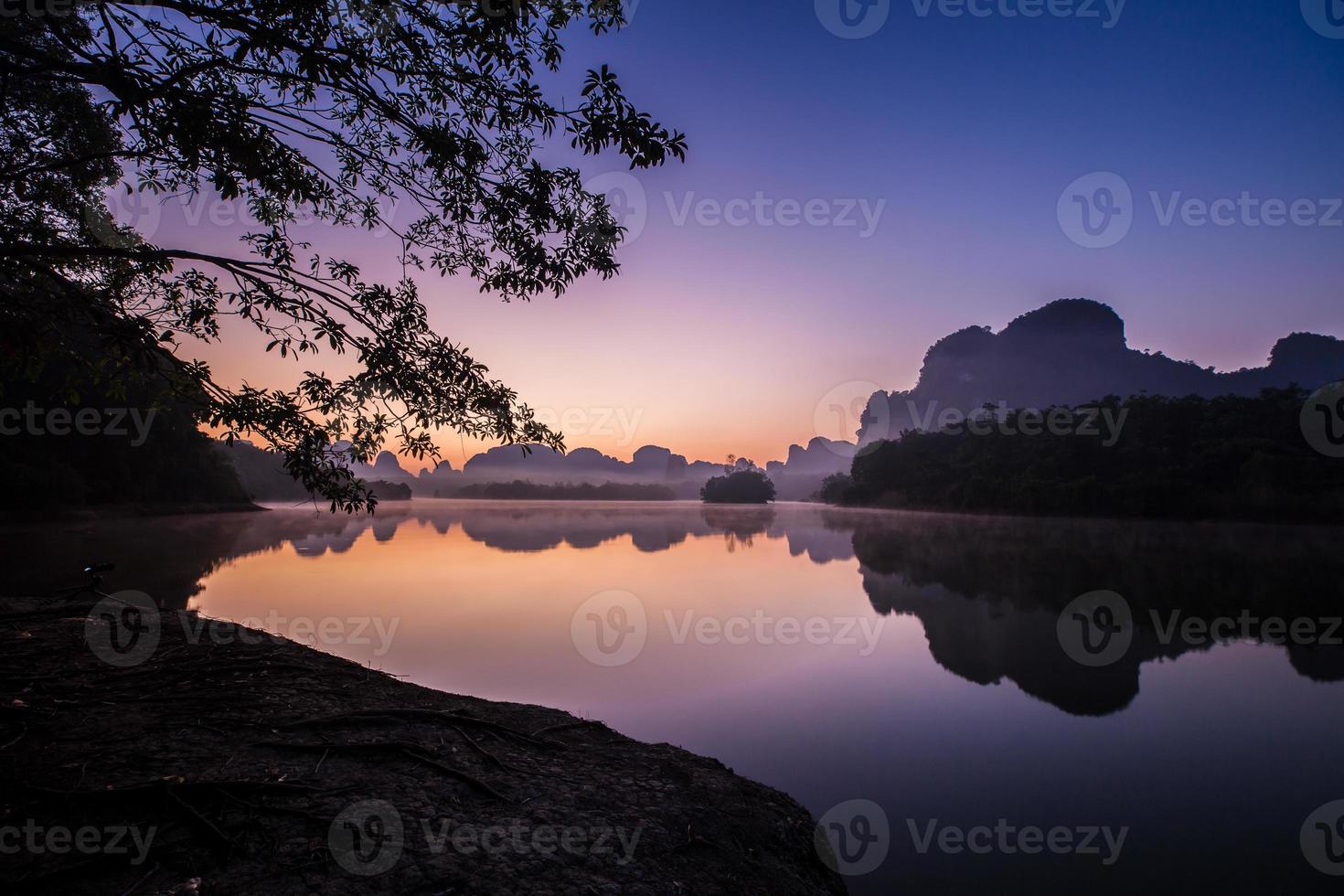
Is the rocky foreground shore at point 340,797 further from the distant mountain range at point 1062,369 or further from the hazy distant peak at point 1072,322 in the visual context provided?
the hazy distant peak at point 1072,322

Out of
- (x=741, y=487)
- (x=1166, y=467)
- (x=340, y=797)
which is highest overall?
(x=1166, y=467)

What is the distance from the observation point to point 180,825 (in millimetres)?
3354

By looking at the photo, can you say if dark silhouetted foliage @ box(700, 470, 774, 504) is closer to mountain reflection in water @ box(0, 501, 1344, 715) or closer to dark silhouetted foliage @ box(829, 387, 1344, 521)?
dark silhouetted foliage @ box(829, 387, 1344, 521)

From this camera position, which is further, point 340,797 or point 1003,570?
point 1003,570

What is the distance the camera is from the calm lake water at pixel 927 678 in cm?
474

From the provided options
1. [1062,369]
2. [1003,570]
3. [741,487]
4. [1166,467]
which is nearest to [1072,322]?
[1062,369]

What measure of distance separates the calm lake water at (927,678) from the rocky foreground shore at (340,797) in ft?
4.23

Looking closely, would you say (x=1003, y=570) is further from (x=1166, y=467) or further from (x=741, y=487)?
(x=741, y=487)

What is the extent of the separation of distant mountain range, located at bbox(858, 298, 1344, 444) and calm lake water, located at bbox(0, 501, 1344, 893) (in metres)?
125

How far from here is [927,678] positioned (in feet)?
28.7

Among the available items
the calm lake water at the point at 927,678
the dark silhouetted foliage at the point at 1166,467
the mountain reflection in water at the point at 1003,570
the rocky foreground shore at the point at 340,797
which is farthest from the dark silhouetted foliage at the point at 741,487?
the rocky foreground shore at the point at 340,797

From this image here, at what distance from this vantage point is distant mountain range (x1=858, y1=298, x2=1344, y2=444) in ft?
407

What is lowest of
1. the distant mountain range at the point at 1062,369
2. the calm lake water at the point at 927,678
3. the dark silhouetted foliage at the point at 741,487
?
the calm lake water at the point at 927,678

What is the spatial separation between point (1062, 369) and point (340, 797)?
605ft
